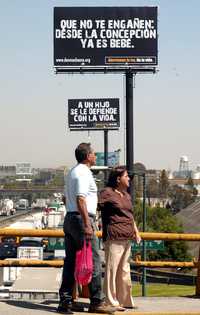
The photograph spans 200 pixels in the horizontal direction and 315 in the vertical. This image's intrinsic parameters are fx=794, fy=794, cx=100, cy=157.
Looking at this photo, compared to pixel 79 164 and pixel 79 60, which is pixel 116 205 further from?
pixel 79 60

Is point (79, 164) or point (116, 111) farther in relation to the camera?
point (116, 111)

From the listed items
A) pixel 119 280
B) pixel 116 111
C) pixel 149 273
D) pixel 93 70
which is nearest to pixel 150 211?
pixel 116 111

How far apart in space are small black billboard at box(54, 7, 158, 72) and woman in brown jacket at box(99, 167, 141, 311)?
37553 mm

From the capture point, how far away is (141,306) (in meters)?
9.62

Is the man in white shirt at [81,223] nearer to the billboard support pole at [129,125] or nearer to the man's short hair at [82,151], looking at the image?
the man's short hair at [82,151]

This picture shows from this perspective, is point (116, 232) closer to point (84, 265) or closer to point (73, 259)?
point (73, 259)

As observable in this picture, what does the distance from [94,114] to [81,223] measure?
6530 cm

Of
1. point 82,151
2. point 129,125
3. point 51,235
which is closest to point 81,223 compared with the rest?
point 82,151

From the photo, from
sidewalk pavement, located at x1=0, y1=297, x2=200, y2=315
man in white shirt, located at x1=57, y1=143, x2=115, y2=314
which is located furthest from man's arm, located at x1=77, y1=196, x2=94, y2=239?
sidewalk pavement, located at x1=0, y1=297, x2=200, y2=315

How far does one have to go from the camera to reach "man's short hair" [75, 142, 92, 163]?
28.7ft

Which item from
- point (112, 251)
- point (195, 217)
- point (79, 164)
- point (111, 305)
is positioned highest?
point (79, 164)

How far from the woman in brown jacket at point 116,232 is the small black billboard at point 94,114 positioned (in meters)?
62.9

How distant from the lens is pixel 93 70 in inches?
1896

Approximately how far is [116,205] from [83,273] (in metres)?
0.93
